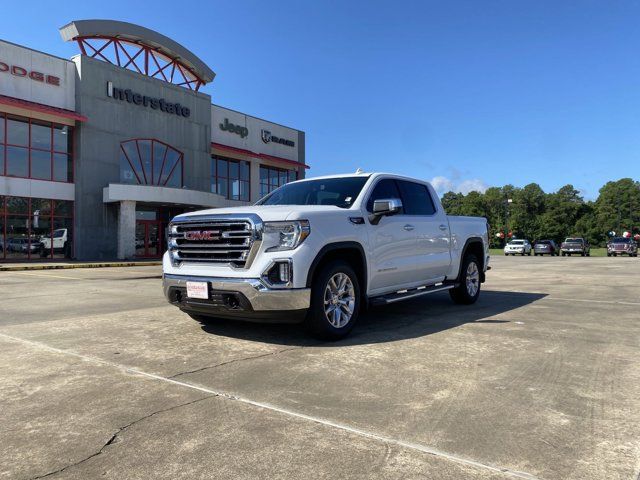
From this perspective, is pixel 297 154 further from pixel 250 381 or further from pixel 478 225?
pixel 250 381

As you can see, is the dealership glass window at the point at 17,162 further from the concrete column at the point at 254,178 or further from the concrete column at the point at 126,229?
the concrete column at the point at 254,178

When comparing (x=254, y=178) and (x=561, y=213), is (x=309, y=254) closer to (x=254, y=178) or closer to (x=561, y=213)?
(x=254, y=178)

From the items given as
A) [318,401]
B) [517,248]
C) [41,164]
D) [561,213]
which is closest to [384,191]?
[318,401]

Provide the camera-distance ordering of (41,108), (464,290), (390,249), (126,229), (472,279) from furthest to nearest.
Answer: (126,229), (41,108), (472,279), (464,290), (390,249)

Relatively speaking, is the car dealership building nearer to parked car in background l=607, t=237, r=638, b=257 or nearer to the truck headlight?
the truck headlight

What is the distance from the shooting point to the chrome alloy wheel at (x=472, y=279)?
340 inches

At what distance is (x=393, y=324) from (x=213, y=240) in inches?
106

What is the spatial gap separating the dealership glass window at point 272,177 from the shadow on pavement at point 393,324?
1262 inches

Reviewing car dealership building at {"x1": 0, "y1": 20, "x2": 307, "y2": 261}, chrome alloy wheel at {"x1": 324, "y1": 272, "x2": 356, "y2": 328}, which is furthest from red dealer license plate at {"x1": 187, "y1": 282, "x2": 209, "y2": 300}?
car dealership building at {"x1": 0, "y1": 20, "x2": 307, "y2": 261}

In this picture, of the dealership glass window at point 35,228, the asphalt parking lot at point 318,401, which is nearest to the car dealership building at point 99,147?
the dealership glass window at point 35,228

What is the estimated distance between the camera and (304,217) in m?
5.12

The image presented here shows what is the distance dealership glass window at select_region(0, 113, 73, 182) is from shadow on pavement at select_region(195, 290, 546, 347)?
23.8 metres

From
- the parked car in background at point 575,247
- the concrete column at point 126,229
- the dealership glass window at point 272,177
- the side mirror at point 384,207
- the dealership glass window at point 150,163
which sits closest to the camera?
the side mirror at point 384,207

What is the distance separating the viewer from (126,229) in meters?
27.6
